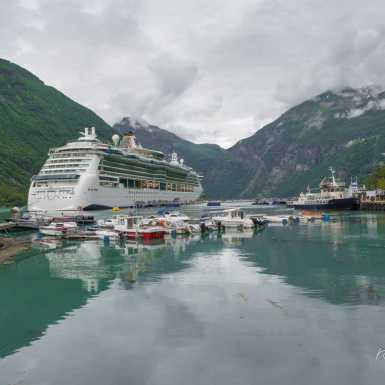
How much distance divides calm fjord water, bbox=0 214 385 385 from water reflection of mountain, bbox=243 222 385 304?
177mm

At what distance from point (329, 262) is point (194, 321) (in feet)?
75.7

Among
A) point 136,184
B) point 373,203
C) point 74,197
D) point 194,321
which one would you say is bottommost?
point 194,321

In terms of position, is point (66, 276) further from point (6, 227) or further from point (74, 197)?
point (74, 197)

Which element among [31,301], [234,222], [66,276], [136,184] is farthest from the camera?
[136,184]

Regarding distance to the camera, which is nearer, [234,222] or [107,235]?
[107,235]

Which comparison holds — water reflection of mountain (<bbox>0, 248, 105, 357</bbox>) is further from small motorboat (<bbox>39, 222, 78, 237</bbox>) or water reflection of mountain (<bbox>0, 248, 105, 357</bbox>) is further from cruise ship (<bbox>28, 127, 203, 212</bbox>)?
cruise ship (<bbox>28, 127, 203, 212</bbox>)

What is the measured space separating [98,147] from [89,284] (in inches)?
4619

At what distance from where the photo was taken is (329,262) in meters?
43.6

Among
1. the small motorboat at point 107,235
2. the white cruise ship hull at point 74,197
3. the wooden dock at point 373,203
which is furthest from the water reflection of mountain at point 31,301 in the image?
the wooden dock at point 373,203

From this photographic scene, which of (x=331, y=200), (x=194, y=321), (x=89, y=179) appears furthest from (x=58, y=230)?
(x=331, y=200)

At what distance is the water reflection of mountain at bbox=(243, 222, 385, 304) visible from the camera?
3072cm

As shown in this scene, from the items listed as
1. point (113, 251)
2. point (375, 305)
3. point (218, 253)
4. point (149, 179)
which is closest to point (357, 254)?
point (218, 253)

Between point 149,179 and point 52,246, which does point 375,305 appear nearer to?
point 52,246

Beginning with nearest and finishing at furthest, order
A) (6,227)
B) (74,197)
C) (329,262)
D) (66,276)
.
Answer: (66,276) < (329,262) < (6,227) < (74,197)
